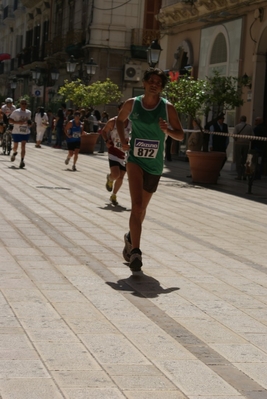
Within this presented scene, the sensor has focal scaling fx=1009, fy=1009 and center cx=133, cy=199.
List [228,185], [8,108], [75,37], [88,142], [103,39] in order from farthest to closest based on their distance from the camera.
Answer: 1. [75,37]
2. [103,39]
3. [88,142]
4. [8,108]
5. [228,185]

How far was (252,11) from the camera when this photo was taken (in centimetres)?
2627

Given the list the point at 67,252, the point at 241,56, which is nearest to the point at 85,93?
the point at 241,56

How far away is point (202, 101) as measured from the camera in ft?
73.1

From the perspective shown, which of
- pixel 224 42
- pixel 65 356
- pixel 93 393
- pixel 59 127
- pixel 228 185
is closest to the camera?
pixel 93 393

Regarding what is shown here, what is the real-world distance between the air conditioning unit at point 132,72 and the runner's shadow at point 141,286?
126 feet

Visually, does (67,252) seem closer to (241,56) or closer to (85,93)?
(241,56)

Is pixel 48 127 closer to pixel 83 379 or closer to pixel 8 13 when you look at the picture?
pixel 8 13

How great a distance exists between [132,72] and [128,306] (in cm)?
3979

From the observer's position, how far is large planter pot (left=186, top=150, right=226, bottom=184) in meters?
20.8

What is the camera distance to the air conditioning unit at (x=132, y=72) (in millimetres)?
46000

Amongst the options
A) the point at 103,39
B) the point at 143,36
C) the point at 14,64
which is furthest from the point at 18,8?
the point at 143,36

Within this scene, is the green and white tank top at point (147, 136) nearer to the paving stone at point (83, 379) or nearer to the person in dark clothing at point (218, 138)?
the paving stone at point (83, 379)

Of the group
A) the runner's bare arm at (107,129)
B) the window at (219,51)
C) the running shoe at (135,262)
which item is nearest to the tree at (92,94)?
the window at (219,51)

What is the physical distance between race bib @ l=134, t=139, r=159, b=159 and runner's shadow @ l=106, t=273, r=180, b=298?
1.10 m
